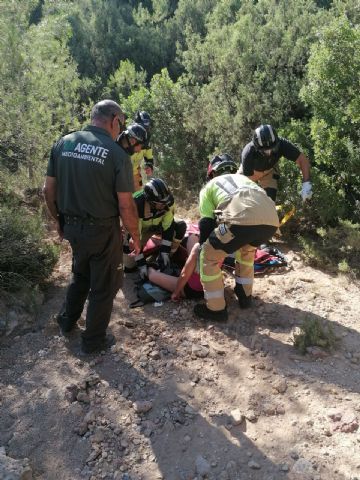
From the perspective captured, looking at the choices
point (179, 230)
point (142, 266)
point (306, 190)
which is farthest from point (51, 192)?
point (306, 190)

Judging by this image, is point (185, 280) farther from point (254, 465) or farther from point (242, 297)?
point (254, 465)

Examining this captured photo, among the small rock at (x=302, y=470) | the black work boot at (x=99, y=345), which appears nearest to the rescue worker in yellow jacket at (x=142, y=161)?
the black work boot at (x=99, y=345)

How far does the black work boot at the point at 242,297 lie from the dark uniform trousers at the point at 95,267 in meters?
1.21

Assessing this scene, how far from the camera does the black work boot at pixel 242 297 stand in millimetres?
3953

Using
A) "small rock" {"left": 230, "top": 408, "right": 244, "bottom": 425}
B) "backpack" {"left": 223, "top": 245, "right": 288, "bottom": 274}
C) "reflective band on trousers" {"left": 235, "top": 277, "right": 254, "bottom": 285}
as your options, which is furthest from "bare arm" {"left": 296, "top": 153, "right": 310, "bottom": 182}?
"small rock" {"left": 230, "top": 408, "right": 244, "bottom": 425}

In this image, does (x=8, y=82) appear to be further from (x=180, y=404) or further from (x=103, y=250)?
(x=180, y=404)

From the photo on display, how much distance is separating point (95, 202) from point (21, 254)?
1647mm

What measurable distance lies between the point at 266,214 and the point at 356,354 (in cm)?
131

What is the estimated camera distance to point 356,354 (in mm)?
3375

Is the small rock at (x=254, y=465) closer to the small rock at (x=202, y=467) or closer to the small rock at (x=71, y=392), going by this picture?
the small rock at (x=202, y=467)

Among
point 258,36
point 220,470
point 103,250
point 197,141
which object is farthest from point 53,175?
point 258,36

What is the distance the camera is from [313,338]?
11.1 ft

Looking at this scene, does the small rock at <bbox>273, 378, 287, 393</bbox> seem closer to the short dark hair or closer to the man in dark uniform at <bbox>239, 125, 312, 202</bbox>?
the short dark hair

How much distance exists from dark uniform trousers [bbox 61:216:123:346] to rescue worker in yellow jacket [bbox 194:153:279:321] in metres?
0.79
